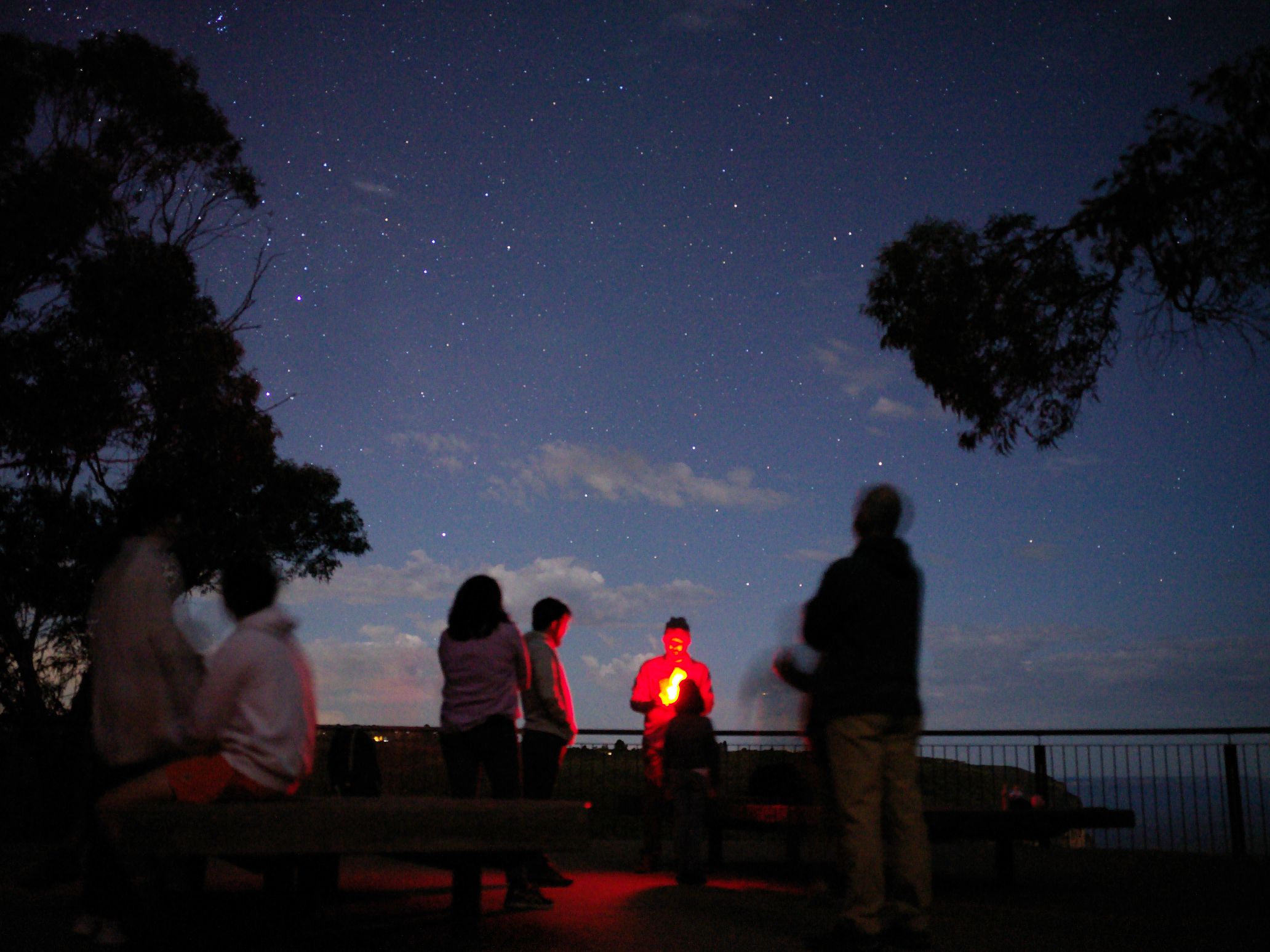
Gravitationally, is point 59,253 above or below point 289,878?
above

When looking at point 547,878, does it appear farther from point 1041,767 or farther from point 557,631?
point 1041,767

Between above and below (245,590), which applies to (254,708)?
below

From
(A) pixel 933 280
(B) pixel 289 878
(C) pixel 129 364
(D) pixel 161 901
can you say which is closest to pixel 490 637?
(B) pixel 289 878

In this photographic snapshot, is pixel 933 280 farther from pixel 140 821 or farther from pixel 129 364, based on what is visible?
pixel 129 364

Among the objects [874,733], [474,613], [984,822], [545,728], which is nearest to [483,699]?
[474,613]

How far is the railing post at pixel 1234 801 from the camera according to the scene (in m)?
10.7

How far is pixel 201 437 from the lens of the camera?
1622 cm

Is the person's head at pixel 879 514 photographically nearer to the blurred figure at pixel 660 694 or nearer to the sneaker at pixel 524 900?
the sneaker at pixel 524 900

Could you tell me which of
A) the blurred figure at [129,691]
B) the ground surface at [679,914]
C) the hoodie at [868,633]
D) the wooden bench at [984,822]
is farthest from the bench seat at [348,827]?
the wooden bench at [984,822]

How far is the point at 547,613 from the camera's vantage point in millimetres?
6621

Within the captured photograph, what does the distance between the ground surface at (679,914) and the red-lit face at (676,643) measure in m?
1.54

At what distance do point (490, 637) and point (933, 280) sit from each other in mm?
6899

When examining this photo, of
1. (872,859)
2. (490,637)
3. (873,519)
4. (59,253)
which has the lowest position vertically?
(872,859)

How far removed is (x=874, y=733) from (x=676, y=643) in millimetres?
3602
